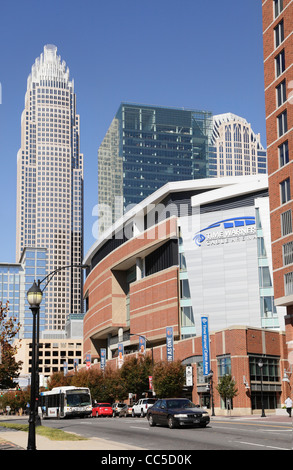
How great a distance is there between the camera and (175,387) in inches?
2899

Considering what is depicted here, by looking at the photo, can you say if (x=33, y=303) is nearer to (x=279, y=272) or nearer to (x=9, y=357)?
(x=9, y=357)

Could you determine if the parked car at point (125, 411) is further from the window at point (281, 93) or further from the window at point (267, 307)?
the window at point (281, 93)

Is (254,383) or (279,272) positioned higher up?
(279,272)

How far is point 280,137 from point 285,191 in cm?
487

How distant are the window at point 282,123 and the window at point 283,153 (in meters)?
1.09

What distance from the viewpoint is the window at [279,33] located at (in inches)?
2311

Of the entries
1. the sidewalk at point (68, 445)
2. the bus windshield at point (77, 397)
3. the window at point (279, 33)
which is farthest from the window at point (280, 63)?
the sidewalk at point (68, 445)

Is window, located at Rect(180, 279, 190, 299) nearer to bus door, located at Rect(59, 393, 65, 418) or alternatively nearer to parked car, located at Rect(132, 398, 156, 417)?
parked car, located at Rect(132, 398, 156, 417)

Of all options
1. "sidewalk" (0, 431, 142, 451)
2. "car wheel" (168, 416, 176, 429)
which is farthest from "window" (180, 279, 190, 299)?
"sidewalk" (0, 431, 142, 451)

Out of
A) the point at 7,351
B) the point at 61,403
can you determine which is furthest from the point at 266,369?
the point at 7,351

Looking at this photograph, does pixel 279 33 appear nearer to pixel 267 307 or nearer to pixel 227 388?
pixel 227 388

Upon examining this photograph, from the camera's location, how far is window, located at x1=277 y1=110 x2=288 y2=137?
56800 millimetres

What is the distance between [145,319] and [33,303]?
257ft
